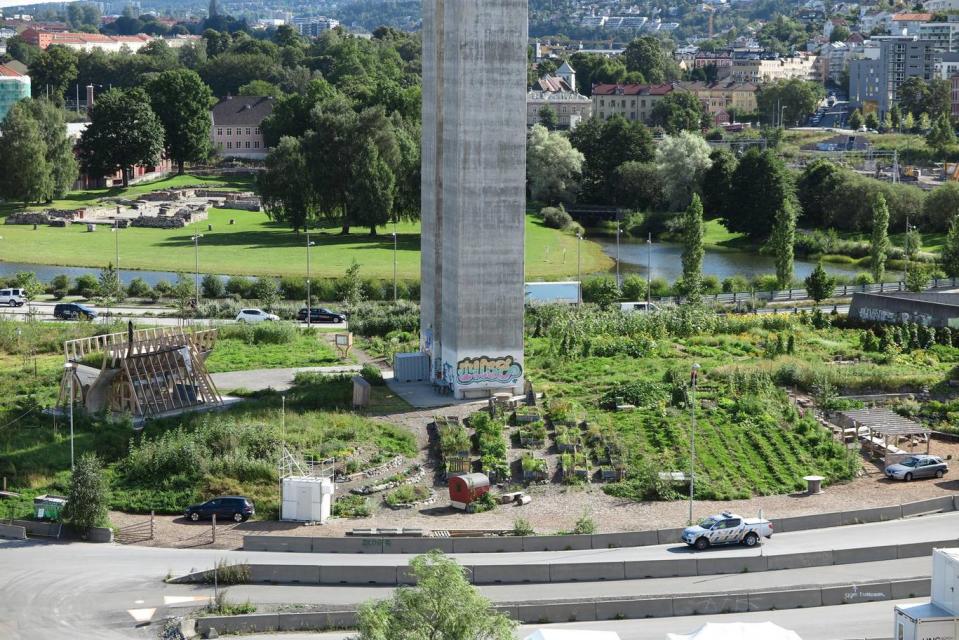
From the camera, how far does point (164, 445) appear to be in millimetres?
45000

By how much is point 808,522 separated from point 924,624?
9721 mm

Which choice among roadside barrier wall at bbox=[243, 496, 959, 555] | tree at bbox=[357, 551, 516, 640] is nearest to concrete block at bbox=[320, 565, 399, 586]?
roadside barrier wall at bbox=[243, 496, 959, 555]

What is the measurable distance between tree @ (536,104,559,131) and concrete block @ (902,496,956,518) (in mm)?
117068

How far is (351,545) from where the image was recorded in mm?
38469

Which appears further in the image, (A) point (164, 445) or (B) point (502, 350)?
(B) point (502, 350)

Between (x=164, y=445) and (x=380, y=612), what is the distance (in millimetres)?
18618

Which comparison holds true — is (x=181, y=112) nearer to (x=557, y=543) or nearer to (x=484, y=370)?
(x=484, y=370)

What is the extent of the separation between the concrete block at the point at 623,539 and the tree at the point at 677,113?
112113 millimetres

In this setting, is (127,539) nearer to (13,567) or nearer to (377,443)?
(13,567)

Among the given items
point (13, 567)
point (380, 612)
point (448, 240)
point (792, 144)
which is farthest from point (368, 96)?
point (380, 612)

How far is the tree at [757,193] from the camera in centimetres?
10238

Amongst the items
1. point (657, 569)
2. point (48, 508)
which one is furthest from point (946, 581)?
point (48, 508)

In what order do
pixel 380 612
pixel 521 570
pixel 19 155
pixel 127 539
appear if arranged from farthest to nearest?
pixel 19 155
pixel 127 539
pixel 521 570
pixel 380 612

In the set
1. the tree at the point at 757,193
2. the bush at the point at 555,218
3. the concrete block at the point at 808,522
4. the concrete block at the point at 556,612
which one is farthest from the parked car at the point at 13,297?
the tree at the point at 757,193
